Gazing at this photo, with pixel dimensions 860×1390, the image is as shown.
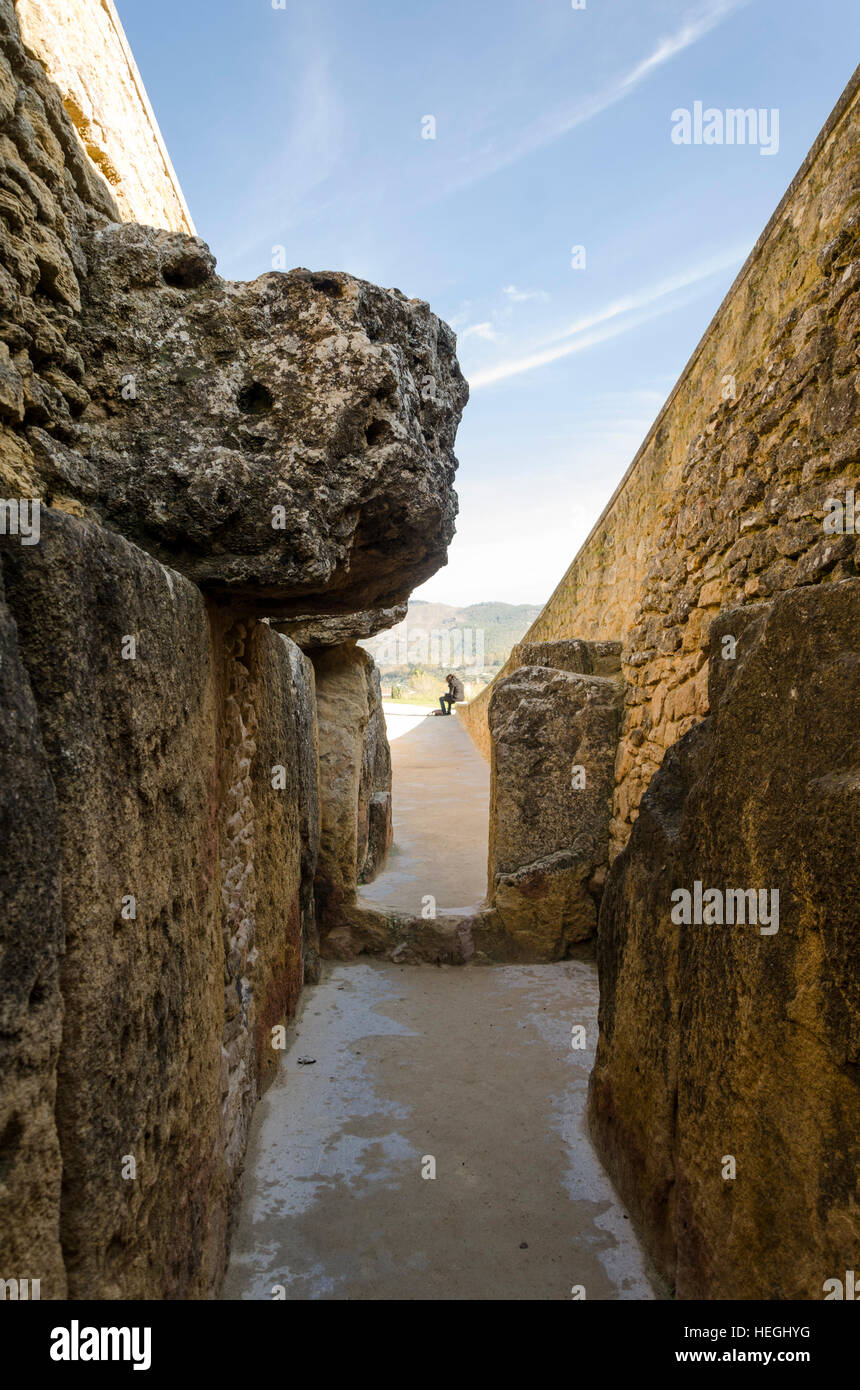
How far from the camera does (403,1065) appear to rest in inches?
131

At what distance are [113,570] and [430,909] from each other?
12.4 feet

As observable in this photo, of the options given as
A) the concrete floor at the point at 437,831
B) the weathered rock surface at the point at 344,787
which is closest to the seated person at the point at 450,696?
the concrete floor at the point at 437,831

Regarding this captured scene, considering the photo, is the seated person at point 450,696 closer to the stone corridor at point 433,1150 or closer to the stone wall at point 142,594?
the stone corridor at point 433,1150

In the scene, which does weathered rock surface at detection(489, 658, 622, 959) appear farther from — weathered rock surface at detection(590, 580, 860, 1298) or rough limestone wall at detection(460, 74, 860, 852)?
weathered rock surface at detection(590, 580, 860, 1298)

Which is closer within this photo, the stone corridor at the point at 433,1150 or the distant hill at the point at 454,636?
the stone corridor at the point at 433,1150

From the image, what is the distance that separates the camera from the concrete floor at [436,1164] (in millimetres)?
2090

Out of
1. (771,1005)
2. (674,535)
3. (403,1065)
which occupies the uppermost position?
(674,535)

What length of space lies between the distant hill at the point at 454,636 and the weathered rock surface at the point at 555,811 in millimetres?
73297

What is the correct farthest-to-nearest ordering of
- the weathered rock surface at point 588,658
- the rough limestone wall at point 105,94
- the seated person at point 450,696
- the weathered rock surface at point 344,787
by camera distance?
the seated person at point 450,696 → the weathered rock surface at point 588,658 → the weathered rock surface at point 344,787 → the rough limestone wall at point 105,94

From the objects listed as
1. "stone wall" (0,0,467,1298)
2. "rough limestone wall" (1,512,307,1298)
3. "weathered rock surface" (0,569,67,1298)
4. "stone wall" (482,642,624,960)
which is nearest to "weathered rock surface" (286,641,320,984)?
"stone wall" (482,642,624,960)

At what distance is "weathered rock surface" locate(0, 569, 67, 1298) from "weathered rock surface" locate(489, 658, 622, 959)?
3678 millimetres

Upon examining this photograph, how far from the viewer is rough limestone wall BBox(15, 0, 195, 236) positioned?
1.97 m

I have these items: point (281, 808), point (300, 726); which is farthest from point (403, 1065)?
point (300, 726)
